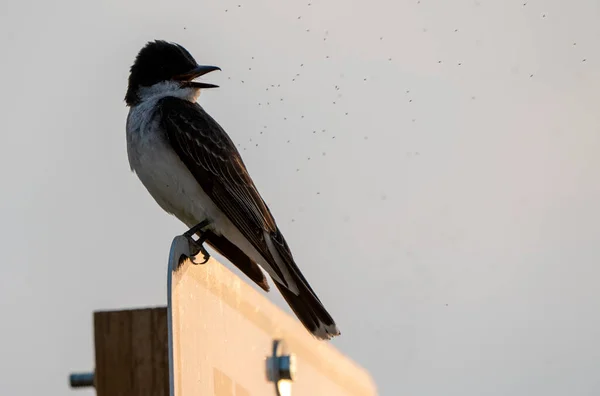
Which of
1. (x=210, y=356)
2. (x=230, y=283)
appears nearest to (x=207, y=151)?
(x=230, y=283)

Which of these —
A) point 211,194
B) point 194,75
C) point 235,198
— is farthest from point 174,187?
point 194,75

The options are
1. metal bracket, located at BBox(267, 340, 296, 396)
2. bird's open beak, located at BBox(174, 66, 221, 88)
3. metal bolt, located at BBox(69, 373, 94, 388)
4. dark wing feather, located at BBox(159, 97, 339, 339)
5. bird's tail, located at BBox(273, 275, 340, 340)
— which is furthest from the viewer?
bird's open beak, located at BBox(174, 66, 221, 88)

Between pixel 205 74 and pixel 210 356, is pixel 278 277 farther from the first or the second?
pixel 210 356

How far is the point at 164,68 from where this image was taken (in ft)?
23.5

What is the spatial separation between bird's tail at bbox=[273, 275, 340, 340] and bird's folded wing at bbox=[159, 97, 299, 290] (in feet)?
0.19

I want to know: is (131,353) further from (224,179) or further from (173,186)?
(224,179)

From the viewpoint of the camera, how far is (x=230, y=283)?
3.94 metres

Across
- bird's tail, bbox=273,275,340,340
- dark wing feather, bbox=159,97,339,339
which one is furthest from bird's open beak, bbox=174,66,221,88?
bird's tail, bbox=273,275,340,340

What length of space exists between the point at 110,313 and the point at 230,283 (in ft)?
2.31

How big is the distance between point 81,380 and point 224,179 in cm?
271

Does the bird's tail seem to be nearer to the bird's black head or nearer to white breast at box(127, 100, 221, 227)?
white breast at box(127, 100, 221, 227)

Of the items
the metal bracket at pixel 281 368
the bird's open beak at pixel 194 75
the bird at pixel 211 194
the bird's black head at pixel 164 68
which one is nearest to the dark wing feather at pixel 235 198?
the bird at pixel 211 194

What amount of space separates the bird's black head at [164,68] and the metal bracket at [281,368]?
2825mm

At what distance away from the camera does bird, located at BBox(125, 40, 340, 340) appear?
6047mm
